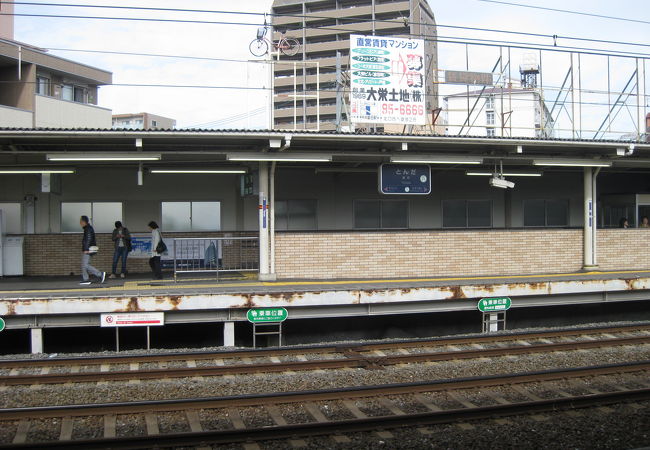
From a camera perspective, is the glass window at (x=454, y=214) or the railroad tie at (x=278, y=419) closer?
the railroad tie at (x=278, y=419)

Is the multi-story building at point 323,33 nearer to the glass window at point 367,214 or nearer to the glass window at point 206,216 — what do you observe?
the glass window at point 367,214

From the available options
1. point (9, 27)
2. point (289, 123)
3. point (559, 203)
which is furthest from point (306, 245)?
point (289, 123)

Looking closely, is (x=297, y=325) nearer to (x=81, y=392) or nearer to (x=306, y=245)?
(x=306, y=245)

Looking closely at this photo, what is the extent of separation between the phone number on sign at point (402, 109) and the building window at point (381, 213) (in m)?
3.34

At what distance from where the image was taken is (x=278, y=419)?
7055 mm

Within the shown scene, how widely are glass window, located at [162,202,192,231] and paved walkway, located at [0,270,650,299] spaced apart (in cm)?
221

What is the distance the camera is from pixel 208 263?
1362 centimetres

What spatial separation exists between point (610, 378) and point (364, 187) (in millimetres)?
9531

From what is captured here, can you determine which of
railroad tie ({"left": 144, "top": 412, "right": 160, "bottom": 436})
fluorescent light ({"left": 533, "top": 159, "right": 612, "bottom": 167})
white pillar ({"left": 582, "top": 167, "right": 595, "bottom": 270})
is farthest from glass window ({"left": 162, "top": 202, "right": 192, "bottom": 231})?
white pillar ({"left": 582, "top": 167, "right": 595, "bottom": 270})

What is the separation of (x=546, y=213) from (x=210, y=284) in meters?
11.3

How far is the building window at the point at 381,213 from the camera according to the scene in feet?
57.3

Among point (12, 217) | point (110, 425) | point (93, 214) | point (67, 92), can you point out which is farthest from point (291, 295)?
point (67, 92)

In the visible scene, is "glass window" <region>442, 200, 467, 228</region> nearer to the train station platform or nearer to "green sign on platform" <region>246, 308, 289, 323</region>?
the train station platform

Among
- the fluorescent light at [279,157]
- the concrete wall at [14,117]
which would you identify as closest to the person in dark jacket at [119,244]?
the fluorescent light at [279,157]
